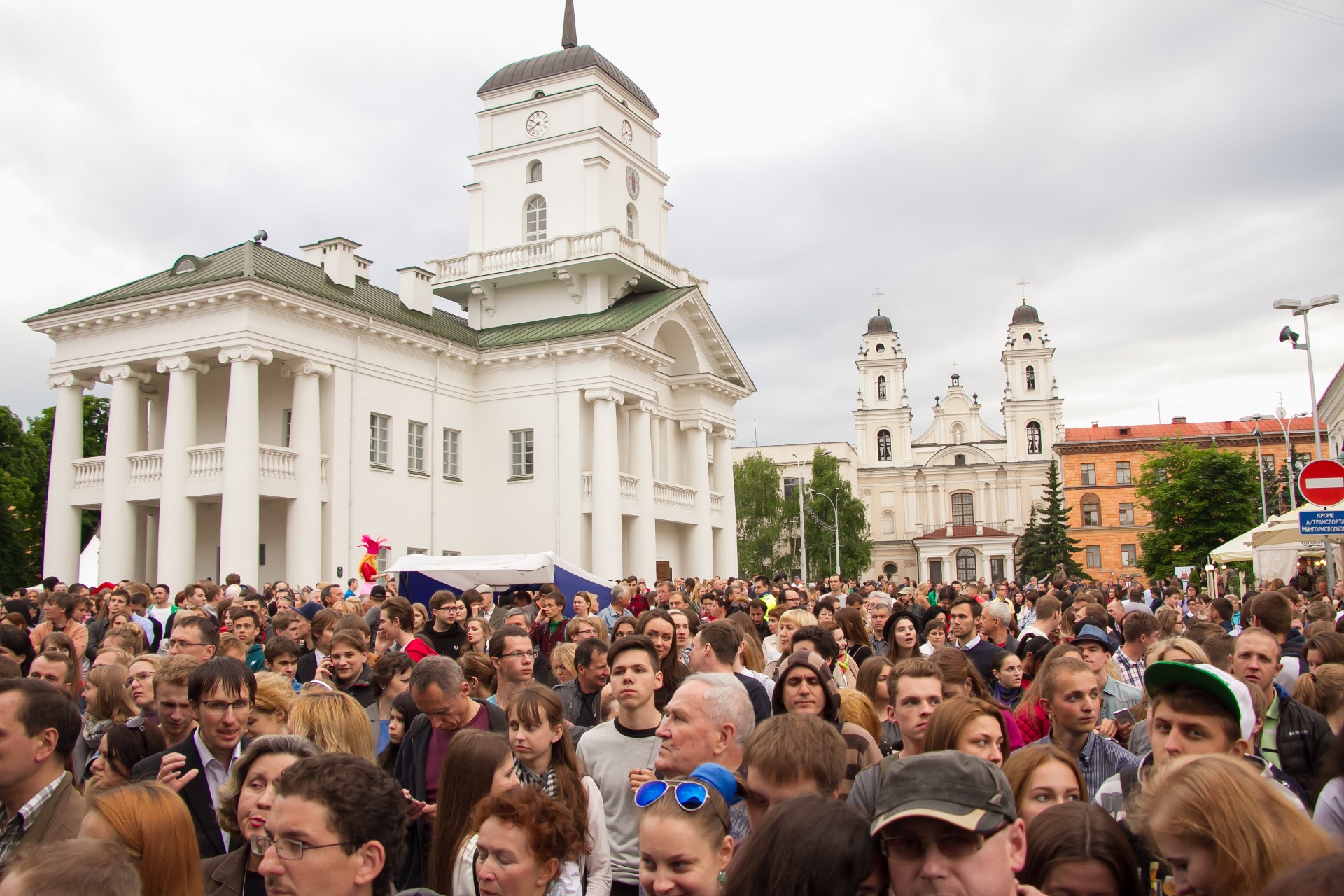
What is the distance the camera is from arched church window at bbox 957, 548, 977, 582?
328ft

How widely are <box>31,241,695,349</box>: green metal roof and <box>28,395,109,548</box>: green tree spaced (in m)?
20.1

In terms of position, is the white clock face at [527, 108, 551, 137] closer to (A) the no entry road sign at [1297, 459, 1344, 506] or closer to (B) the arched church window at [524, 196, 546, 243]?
(B) the arched church window at [524, 196, 546, 243]

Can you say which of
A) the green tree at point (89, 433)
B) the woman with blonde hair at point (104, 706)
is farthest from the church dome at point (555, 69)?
the woman with blonde hair at point (104, 706)

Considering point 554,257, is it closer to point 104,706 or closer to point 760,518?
point 104,706

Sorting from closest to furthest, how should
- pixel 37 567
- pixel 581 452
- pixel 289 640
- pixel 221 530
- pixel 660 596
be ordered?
pixel 289 640, pixel 660 596, pixel 221 530, pixel 581 452, pixel 37 567

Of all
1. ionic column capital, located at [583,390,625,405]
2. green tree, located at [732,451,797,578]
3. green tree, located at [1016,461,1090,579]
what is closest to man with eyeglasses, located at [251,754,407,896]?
ionic column capital, located at [583,390,625,405]

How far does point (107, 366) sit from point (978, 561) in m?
84.0

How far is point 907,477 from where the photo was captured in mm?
105750

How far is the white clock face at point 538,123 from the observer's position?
4025 cm

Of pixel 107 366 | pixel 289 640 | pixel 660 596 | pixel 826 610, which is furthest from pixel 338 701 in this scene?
pixel 107 366

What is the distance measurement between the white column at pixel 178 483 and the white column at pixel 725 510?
1983 centimetres

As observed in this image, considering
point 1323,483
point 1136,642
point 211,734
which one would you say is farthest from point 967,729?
point 1323,483

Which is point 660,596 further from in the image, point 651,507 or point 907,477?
point 907,477

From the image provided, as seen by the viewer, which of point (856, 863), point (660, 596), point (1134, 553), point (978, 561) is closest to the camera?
point (856, 863)
